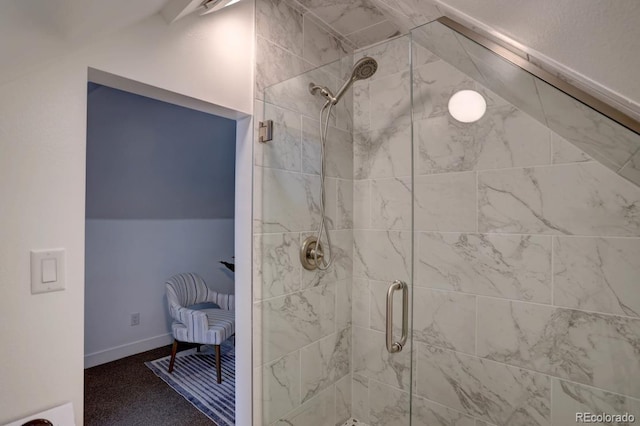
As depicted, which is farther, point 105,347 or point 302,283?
point 105,347

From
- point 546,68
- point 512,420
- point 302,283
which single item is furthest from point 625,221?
point 302,283

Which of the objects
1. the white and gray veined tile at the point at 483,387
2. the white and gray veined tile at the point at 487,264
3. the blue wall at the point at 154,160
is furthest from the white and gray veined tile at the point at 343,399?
the blue wall at the point at 154,160

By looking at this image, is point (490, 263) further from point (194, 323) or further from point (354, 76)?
point (194, 323)

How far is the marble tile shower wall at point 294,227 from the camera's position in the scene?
1.51m

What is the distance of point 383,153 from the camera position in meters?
1.86

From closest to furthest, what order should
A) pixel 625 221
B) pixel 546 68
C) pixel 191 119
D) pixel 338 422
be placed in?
1. pixel 546 68
2. pixel 625 221
3. pixel 338 422
4. pixel 191 119

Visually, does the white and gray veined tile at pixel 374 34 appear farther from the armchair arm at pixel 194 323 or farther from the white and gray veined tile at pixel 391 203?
the armchair arm at pixel 194 323

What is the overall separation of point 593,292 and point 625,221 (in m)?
0.30

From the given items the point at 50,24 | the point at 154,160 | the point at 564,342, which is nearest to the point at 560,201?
the point at 564,342

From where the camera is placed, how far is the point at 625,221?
122cm

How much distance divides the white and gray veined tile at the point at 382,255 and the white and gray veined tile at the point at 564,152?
74 cm

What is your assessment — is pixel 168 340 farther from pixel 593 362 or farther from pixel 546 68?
pixel 546 68

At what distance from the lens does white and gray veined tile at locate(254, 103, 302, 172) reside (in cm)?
151

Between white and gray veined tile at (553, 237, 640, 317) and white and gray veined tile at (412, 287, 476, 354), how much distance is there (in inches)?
14.7
